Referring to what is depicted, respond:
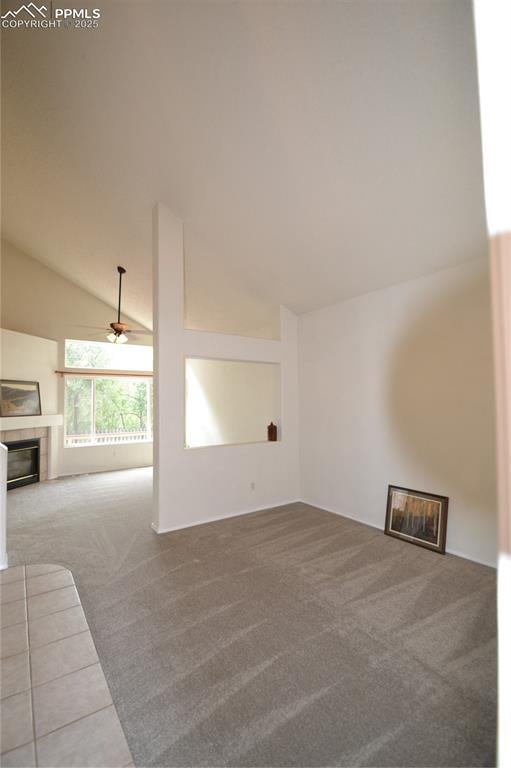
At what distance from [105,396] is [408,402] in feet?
20.8

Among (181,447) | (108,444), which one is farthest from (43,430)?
(181,447)

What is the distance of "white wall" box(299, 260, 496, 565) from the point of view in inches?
110

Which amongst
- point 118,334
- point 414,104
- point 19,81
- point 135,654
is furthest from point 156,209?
point 135,654

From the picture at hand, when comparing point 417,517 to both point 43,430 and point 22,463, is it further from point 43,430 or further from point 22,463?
point 43,430

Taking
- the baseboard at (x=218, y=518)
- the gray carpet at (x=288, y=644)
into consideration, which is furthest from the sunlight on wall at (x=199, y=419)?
the gray carpet at (x=288, y=644)

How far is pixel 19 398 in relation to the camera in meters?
5.69

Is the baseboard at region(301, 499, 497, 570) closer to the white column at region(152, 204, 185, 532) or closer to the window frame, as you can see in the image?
the white column at region(152, 204, 185, 532)

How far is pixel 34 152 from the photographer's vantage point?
3.55m

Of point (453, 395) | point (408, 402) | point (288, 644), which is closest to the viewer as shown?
point (288, 644)

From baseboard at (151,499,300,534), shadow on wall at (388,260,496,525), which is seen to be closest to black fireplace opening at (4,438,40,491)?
baseboard at (151,499,300,534)

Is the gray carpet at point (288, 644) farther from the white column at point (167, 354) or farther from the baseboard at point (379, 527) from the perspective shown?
the white column at point (167, 354)

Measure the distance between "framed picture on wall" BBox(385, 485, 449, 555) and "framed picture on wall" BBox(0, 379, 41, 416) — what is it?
6.05 meters

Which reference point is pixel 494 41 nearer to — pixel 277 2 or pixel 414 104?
pixel 414 104

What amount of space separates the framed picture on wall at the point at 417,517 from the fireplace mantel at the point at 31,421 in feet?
19.2
